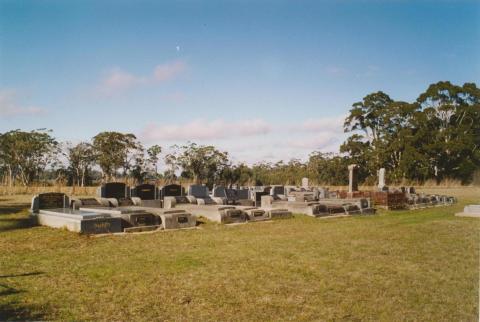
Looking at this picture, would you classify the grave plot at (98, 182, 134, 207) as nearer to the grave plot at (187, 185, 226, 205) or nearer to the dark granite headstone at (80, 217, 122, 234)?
the grave plot at (187, 185, 226, 205)

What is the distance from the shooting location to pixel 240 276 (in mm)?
6309

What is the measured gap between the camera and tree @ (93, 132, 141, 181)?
43.5 m

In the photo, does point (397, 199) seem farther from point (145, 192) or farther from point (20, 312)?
point (20, 312)

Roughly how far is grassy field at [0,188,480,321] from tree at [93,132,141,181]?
111 feet

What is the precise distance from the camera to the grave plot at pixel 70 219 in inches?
423

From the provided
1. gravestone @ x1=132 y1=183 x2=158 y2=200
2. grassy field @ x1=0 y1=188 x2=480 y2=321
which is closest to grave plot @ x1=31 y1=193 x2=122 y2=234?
grassy field @ x1=0 y1=188 x2=480 y2=321

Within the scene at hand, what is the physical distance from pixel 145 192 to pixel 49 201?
4158mm

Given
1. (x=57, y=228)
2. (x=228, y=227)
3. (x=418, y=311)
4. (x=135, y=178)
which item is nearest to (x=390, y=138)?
(x=135, y=178)

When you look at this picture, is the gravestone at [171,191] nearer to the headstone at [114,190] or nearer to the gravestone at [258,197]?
the headstone at [114,190]

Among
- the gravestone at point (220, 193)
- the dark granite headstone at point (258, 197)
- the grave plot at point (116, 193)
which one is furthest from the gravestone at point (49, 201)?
the dark granite headstone at point (258, 197)

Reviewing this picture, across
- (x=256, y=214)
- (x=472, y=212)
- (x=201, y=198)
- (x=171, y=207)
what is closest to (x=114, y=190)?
(x=171, y=207)

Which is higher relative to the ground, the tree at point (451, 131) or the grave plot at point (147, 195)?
the tree at point (451, 131)

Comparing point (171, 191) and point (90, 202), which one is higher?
point (171, 191)

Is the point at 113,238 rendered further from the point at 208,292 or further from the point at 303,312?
the point at 303,312
